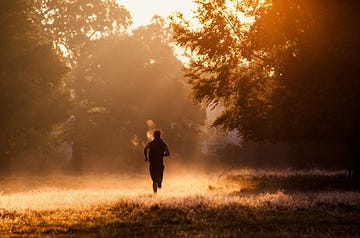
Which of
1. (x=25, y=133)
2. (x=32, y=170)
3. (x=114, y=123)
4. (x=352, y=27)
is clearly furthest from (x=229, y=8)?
(x=32, y=170)

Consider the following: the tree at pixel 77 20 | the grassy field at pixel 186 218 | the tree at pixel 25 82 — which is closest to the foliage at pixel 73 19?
the tree at pixel 77 20

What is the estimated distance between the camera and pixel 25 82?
42.0 metres

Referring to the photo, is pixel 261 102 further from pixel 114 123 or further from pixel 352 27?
pixel 114 123

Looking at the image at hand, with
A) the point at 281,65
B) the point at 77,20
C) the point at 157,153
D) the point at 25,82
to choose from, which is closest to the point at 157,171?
the point at 157,153

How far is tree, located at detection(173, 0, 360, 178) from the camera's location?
22.4 metres

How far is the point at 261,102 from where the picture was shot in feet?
88.1

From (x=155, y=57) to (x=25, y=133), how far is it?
24.0 meters

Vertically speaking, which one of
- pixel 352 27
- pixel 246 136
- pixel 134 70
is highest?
pixel 134 70

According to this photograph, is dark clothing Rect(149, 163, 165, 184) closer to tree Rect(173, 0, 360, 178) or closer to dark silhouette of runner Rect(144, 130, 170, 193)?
dark silhouette of runner Rect(144, 130, 170, 193)

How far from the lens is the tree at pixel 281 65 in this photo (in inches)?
881

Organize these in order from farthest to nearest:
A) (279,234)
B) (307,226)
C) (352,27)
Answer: (352,27) < (307,226) < (279,234)

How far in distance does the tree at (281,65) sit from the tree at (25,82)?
1600 cm

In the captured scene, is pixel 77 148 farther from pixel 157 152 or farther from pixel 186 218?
pixel 186 218

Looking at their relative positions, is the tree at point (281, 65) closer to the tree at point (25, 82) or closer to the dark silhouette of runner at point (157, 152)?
the dark silhouette of runner at point (157, 152)
